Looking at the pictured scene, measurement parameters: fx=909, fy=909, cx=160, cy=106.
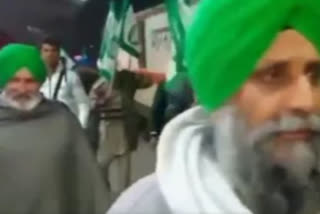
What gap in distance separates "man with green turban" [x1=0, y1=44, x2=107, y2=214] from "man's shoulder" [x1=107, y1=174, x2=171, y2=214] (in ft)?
7.34

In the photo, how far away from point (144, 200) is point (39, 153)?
2414 millimetres

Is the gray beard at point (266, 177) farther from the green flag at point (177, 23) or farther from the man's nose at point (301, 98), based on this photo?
the green flag at point (177, 23)

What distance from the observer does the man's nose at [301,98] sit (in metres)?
1.24

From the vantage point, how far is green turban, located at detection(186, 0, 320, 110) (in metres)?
1.26

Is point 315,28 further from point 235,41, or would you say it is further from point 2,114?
point 2,114

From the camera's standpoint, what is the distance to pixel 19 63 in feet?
13.1

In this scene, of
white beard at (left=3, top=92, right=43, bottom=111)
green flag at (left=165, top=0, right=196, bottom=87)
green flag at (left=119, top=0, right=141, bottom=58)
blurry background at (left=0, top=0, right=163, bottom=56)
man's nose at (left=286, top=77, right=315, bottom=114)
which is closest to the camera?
man's nose at (left=286, top=77, right=315, bottom=114)

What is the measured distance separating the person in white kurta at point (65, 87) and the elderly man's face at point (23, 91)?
0.28 meters

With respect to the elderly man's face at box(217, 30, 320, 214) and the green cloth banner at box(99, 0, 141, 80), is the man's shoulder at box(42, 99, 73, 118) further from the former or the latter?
the elderly man's face at box(217, 30, 320, 214)

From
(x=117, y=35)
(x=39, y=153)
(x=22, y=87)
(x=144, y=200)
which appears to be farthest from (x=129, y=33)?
(x=144, y=200)

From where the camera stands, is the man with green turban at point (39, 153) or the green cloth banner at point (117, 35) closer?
the green cloth banner at point (117, 35)

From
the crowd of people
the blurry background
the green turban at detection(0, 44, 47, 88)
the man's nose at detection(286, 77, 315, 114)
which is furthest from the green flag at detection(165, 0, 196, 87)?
the green turban at detection(0, 44, 47, 88)

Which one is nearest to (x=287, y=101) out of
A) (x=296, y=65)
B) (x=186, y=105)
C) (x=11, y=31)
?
(x=296, y=65)

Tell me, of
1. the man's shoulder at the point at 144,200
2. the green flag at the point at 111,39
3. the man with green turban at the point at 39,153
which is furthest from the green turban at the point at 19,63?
the man's shoulder at the point at 144,200
